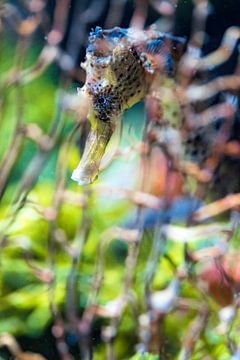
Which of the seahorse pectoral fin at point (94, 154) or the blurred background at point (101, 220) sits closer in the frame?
the seahorse pectoral fin at point (94, 154)

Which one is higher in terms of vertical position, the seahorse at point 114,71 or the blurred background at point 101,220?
the seahorse at point 114,71

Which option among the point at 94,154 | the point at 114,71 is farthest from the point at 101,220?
the point at 114,71

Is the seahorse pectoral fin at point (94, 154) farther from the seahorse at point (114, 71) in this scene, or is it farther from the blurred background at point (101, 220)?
the blurred background at point (101, 220)

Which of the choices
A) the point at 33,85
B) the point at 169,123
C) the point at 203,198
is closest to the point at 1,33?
the point at 33,85

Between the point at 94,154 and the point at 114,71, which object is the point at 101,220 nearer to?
the point at 94,154

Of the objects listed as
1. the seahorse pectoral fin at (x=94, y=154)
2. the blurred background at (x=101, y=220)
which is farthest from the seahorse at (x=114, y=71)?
the blurred background at (x=101, y=220)

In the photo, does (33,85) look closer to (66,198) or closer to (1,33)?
(1,33)

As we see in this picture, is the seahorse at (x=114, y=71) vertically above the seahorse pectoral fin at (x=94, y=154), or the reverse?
the seahorse at (x=114, y=71)
